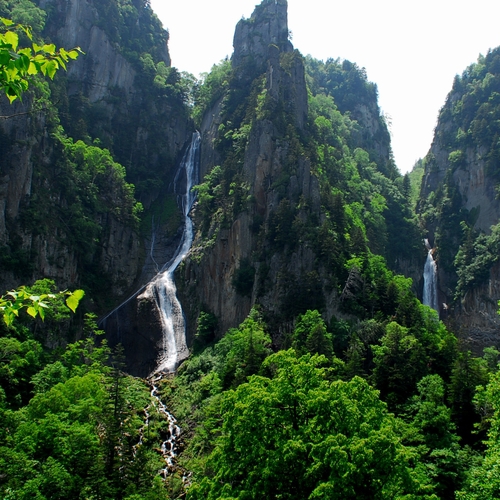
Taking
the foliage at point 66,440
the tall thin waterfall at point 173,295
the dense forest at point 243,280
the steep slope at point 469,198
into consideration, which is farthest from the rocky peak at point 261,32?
the foliage at point 66,440

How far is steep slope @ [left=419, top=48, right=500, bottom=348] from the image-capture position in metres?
64.6

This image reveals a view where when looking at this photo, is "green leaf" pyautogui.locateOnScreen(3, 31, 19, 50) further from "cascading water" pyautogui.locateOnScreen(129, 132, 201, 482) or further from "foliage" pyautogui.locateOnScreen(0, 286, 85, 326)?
"cascading water" pyautogui.locateOnScreen(129, 132, 201, 482)

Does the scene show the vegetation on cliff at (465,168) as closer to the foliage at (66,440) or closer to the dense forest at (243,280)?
the dense forest at (243,280)

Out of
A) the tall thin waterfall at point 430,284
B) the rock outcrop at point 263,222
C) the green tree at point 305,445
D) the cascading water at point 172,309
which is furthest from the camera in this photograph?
the tall thin waterfall at point 430,284

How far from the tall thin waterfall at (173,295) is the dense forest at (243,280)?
6.01 feet

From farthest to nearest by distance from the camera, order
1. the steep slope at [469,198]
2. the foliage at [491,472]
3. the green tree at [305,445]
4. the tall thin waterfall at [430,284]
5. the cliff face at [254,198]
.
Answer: the tall thin waterfall at [430,284], the steep slope at [469,198], the cliff face at [254,198], the foliage at [491,472], the green tree at [305,445]

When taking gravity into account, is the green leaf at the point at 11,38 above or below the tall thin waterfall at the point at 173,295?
below

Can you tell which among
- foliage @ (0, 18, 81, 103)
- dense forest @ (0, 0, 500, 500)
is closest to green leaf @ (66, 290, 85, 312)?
dense forest @ (0, 0, 500, 500)

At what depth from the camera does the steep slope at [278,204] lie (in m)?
46.2

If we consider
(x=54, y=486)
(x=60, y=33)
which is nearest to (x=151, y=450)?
(x=54, y=486)

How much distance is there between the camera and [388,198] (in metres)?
83.1

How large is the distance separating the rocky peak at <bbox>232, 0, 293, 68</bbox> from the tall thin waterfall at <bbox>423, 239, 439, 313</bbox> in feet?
131

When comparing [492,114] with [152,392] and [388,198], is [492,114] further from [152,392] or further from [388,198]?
[152,392]

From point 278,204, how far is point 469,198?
131 ft
